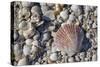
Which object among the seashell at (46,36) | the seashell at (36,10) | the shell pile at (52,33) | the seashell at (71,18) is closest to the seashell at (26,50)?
the shell pile at (52,33)

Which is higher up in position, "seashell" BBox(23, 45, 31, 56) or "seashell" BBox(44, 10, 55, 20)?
"seashell" BBox(44, 10, 55, 20)

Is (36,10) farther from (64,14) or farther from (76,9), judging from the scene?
(76,9)

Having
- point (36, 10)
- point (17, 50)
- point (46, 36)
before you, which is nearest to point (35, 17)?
point (36, 10)

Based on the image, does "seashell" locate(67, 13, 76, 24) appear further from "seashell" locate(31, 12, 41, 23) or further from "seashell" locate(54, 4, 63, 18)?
"seashell" locate(31, 12, 41, 23)

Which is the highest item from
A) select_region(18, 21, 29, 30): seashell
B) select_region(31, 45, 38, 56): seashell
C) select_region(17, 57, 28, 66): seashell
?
select_region(18, 21, 29, 30): seashell

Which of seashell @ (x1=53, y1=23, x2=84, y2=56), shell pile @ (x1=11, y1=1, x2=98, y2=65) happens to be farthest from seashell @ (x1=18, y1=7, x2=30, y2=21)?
seashell @ (x1=53, y1=23, x2=84, y2=56)

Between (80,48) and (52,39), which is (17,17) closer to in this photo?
(52,39)

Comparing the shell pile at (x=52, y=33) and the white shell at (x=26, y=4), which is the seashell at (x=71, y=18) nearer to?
the shell pile at (x=52, y=33)

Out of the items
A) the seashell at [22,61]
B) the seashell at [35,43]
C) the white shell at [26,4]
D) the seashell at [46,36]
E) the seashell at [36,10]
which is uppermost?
the white shell at [26,4]
